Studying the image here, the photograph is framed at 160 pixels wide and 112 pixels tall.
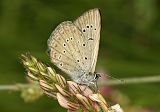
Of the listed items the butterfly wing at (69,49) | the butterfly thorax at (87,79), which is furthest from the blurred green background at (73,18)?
the butterfly thorax at (87,79)

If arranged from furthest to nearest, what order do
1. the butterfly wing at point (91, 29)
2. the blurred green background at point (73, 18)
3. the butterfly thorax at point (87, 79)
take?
the blurred green background at point (73, 18) < the butterfly wing at point (91, 29) < the butterfly thorax at point (87, 79)

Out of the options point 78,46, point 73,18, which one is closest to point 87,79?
point 78,46

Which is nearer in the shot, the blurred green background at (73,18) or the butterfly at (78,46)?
the butterfly at (78,46)

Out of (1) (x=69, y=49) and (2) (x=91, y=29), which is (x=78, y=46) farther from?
(2) (x=91, y=29)

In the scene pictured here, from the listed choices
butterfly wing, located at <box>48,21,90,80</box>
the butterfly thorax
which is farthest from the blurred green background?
the butterfly thorax

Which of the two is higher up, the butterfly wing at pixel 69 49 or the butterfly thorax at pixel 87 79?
the butterfly wing at pixel 69 49

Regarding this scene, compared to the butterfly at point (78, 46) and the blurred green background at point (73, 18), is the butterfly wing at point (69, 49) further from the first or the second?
the blurred green background at point (73, 18)
